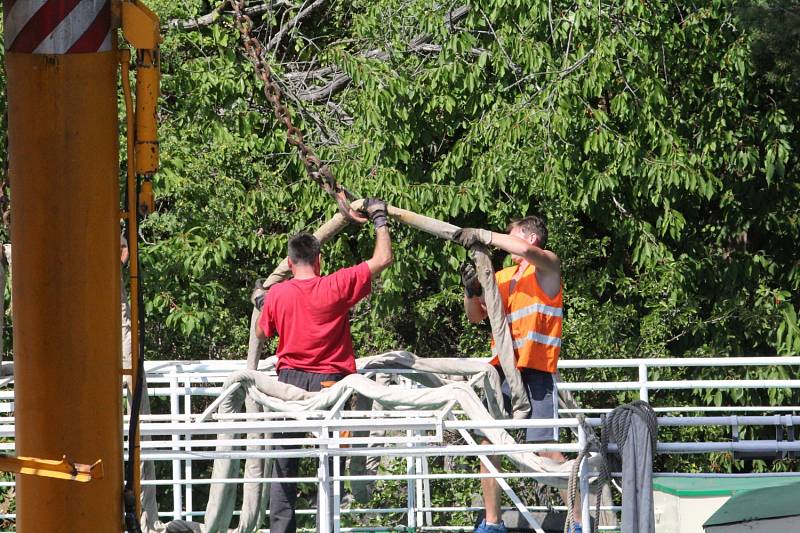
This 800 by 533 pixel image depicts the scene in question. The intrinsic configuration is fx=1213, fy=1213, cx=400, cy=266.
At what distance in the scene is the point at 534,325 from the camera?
6.09m

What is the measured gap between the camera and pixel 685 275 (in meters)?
9.59

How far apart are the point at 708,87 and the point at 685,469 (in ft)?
9.98

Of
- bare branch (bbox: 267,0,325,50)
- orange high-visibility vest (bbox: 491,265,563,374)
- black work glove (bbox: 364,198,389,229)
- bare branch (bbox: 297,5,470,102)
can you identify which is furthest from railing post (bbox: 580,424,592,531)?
bare branch (bbox: 267,0,325,50)

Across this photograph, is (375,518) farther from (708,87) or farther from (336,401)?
(708,87)

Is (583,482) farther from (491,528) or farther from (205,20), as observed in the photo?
(205,20)

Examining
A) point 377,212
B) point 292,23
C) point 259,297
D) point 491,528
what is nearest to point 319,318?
point 377,212

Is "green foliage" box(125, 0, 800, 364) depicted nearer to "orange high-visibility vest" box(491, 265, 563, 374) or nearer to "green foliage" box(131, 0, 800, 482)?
"green foliage" box(131, 0, 800, 482)

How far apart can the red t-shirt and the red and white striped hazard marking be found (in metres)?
3.00

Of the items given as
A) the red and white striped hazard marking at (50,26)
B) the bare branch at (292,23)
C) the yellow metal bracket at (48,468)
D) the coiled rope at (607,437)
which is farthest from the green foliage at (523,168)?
the yellow metal bracket at (48,468)

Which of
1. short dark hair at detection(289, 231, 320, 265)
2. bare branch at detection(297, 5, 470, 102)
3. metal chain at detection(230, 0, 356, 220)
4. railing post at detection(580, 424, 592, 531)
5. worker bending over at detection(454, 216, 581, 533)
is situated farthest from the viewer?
bare branch at detection(297, 5, 470, 102)

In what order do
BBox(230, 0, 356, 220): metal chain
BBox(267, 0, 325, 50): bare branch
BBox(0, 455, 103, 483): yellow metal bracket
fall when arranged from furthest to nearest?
BBox(267, 0, 325, 50): bare branch
BBox(230, 0, 356, 220): metal chain
BBox(0, 455, 103, 483): yellow metal bracket

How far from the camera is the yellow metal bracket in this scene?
263 centimetres

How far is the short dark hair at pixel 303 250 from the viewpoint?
5.88 metres

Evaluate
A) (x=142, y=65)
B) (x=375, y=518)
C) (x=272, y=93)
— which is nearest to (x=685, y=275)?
(x=375, y=518)
